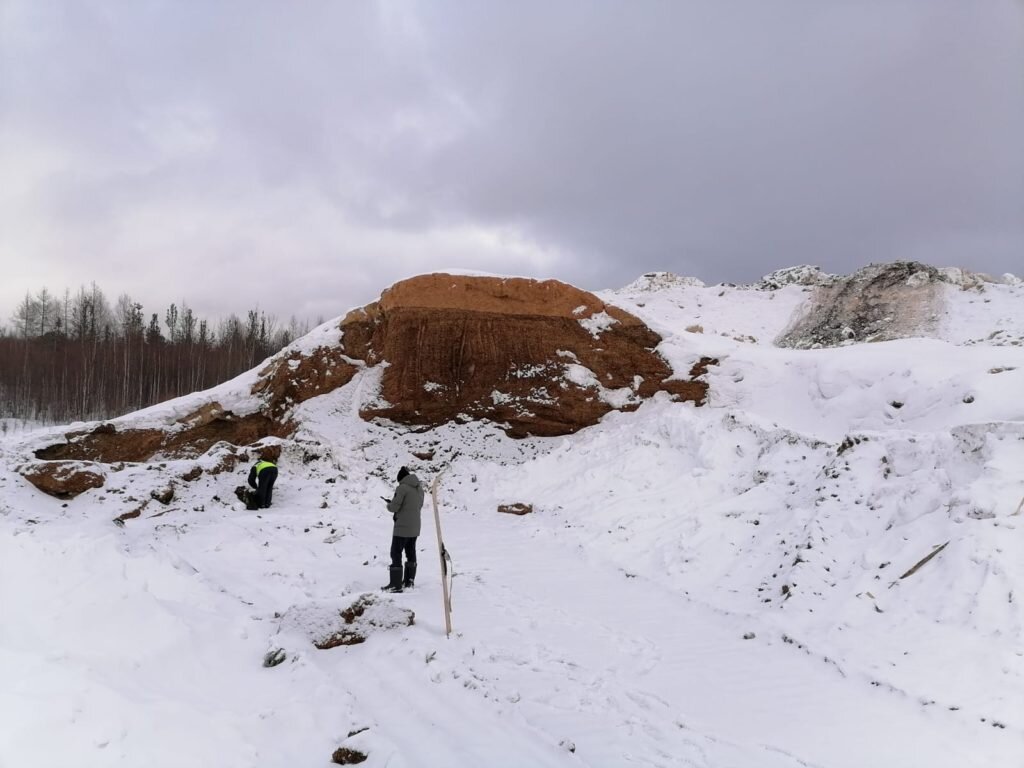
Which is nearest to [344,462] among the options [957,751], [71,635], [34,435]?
[34,435]

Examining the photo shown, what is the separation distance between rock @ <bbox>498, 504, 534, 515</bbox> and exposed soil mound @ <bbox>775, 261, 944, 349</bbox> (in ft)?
45.9

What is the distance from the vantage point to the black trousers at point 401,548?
740 cm

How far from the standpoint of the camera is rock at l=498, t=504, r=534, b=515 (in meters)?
12.3

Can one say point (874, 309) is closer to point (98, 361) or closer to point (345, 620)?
point (345, 620)

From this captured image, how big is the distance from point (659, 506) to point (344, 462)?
889 cm

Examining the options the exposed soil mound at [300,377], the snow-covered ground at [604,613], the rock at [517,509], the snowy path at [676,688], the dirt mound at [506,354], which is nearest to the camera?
the snow-covered ground at [604,613]

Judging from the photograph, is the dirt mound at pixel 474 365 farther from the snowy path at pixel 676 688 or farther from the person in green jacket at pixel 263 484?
the snowy path at pixel 676 688

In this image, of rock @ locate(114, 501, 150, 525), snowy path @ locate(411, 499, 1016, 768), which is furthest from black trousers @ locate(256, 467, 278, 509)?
snowy path @ locate(411, 499, 1016, 768)

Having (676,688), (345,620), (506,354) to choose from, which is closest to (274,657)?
(345,620)

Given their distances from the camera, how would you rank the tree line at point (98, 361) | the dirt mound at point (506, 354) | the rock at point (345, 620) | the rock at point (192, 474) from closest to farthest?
the rock at point (345, 620) → the rock at point (192, 474) → the dirt mound at point (506, 354) → the tree line at point (98, 361)

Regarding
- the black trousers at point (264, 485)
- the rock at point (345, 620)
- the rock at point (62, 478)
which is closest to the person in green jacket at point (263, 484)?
the black trousers at point (264, 485)

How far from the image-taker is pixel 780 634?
595cm

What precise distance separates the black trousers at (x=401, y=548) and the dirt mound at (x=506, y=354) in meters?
9.76

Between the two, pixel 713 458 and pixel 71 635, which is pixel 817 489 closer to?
pixel 713 458
